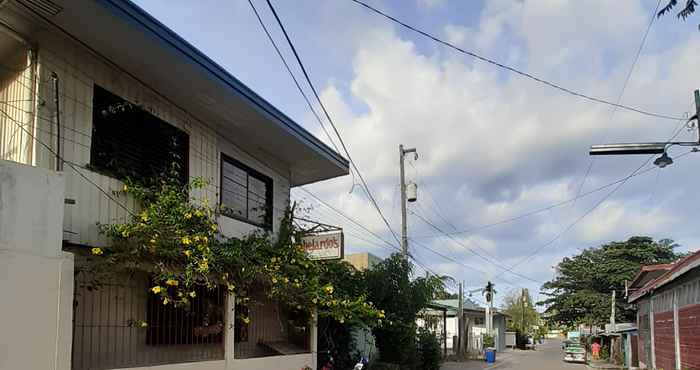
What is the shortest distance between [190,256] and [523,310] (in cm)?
9307

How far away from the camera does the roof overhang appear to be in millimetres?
8523

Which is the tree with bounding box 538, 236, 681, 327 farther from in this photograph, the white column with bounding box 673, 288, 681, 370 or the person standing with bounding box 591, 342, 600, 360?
the white column with bounding box 673, 288, 681, 370

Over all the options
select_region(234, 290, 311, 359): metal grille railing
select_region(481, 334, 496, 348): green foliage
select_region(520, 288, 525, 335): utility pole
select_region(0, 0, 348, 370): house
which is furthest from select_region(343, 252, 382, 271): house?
select_region(520, 288, 525, 335): utility pole

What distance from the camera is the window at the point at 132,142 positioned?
31.3 ft

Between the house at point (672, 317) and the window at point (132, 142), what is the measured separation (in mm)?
10707

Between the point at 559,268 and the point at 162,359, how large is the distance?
53.8m

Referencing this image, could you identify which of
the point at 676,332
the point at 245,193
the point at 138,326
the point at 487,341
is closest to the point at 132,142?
the point at 138,326

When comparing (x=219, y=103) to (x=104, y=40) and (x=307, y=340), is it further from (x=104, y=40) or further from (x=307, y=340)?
(x=307, y=340)

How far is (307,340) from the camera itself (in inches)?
566

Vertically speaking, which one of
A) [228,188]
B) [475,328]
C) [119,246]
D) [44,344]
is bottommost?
[475,328]

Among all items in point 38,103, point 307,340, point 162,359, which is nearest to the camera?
point 38,103

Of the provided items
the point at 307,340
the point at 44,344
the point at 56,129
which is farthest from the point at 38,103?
the point at 307,340

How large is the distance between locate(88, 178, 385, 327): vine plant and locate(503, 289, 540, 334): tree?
82.5 meters

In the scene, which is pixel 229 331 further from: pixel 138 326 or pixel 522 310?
pixel 522 310
